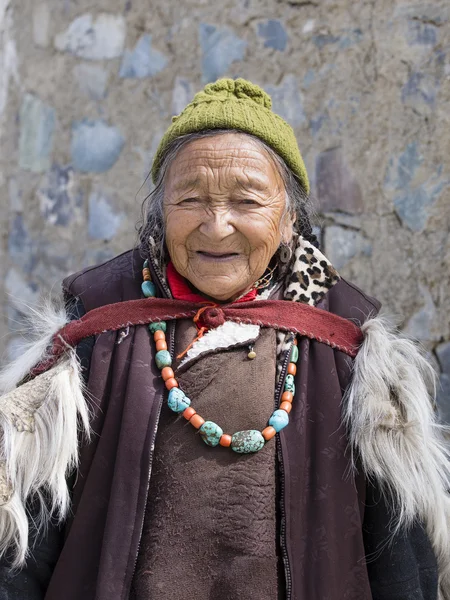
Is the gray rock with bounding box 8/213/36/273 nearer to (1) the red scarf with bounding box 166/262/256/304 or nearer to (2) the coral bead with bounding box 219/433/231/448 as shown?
(1) the red scarf with bounding box 166/262/256/304

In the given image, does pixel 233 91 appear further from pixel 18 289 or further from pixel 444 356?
pixel 18 289

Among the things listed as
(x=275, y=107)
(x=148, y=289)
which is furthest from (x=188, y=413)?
(x=275, y=107)

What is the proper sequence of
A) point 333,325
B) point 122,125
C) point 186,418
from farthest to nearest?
point 122,125 → point 333,325 → point 186,418

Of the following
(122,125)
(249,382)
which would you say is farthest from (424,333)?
(122,125)

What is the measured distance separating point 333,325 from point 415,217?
1050 millimetres

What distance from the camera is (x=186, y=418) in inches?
68.4

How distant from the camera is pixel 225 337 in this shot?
1.80m

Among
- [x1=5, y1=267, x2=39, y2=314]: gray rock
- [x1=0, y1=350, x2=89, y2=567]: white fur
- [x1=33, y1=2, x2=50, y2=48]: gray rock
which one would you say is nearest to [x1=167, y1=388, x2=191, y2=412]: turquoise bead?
[x1=0, y1=350, x2=89, y2=567]: white fur

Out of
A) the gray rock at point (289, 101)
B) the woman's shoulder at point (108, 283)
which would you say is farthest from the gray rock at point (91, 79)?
the woman's shoulder at point (108, 283)

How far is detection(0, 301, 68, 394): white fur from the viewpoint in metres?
1.95

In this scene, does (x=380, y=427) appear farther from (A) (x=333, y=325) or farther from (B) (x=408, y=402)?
(A) (x=333, y=325)

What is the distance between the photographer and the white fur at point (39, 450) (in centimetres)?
174

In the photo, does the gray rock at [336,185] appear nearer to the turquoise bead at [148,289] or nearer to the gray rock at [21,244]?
the turquoise bead at [148,289]

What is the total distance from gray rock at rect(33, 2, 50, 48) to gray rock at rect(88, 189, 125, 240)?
2.36 feet
